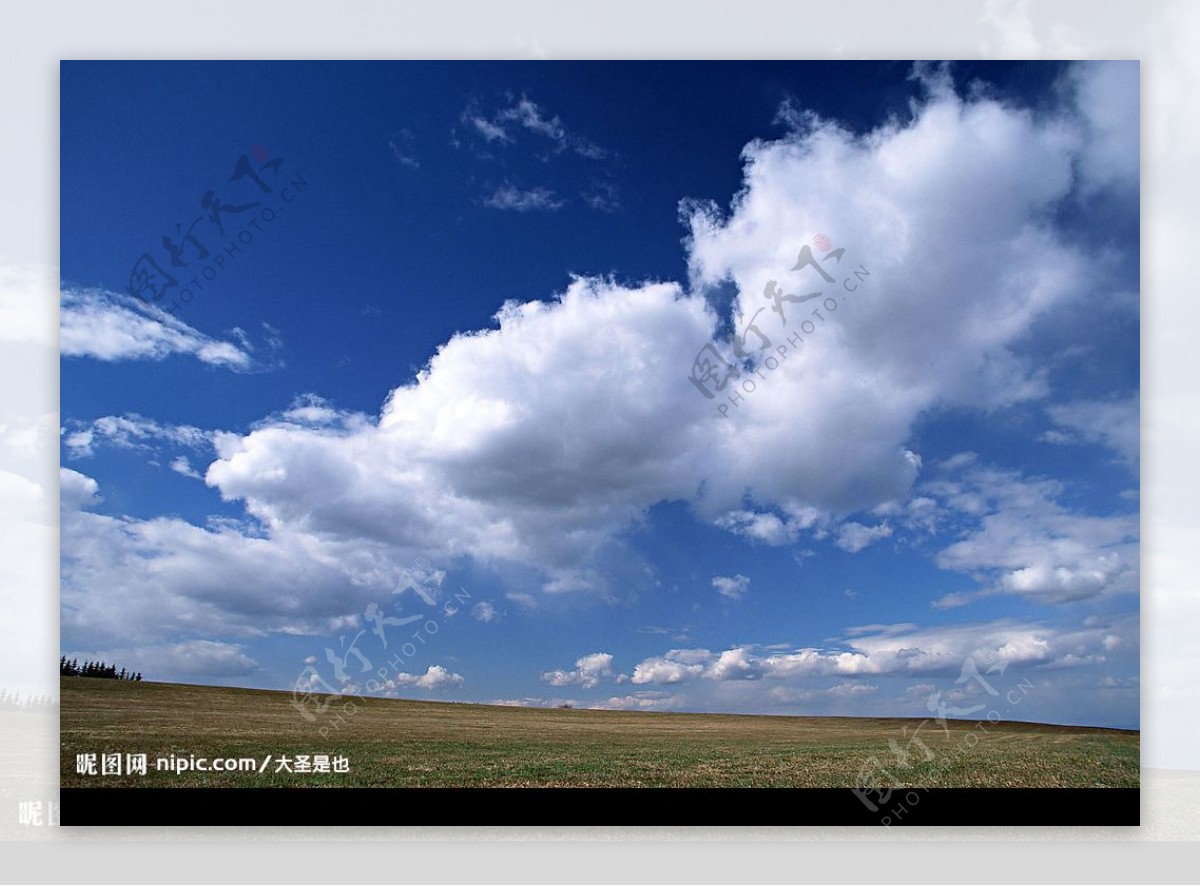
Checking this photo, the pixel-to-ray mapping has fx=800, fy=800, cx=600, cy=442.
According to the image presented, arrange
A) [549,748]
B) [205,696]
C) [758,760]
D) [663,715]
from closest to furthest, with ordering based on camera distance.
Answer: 1. [758,760]
2. [549,748]
3. [205,696]
4. [663,715]

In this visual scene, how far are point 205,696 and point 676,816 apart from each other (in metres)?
14.1

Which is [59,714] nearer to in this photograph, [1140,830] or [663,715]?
[663,715]

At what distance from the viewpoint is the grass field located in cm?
1354

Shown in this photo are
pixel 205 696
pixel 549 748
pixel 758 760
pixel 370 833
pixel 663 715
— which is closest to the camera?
pixel 370 833

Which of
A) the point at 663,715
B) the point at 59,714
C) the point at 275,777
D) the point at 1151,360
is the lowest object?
the point at 663,715

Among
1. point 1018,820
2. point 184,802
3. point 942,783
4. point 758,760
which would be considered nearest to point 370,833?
point 184,802

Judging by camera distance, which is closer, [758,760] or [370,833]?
[370,833]

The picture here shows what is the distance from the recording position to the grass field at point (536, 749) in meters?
13.5

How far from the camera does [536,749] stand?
16609 millimetres

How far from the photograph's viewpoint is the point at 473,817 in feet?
42.8

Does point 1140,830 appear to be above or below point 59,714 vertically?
below

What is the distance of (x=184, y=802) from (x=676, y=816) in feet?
26.2

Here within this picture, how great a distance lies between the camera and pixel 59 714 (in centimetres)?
1299

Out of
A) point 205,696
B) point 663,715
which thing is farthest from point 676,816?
point 205,696
